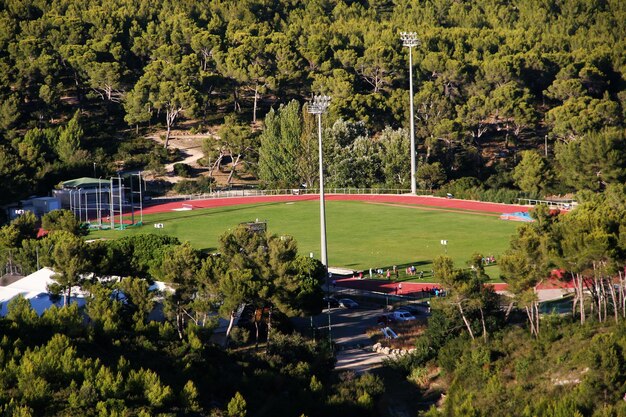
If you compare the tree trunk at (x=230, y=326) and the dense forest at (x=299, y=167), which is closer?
the dense forest at (x=299, y=167)

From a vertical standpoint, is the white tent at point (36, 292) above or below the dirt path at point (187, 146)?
below

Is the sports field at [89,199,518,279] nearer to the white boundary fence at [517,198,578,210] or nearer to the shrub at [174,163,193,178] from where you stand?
the white boundary fence at [517,198,578,210]

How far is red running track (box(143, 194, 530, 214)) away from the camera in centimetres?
7906

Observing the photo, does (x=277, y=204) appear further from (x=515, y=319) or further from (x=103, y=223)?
(x=515, y=319)

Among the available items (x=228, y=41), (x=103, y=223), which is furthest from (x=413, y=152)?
(x=228, y=41)

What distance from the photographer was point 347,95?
100938 millimetres

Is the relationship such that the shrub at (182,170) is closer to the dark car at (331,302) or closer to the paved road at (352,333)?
the dark car at (331,302)

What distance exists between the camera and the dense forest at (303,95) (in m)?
88.6

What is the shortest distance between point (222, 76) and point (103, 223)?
3513 cm

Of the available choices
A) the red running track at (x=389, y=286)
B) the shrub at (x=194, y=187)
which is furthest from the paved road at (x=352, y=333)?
the shrub at (x=194, y=187)

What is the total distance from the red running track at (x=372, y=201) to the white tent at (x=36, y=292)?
3276cm

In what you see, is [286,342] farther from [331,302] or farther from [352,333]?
[331,302]

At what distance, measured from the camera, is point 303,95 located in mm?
109125

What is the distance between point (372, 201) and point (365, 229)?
12545mm
